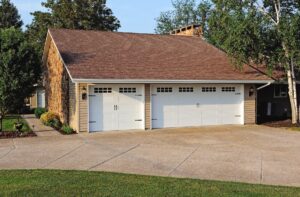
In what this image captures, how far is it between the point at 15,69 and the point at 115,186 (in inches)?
418

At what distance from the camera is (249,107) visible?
70.0ft

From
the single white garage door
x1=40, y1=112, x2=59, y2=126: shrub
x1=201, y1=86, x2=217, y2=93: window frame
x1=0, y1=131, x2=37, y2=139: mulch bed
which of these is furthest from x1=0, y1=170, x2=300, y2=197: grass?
x1=40, y1=112, x2=59, y2=126: shrub

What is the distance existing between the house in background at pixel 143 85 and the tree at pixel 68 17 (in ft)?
71.7

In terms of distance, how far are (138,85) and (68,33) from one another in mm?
6315

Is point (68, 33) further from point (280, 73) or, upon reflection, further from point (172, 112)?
point (280, 73)

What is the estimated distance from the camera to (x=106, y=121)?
1858cm

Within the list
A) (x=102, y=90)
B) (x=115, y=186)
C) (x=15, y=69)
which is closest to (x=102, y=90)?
(x=102, y=90)

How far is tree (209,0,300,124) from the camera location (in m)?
19.2

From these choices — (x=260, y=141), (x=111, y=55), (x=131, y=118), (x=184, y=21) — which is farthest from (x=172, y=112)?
(x=184, y=21)

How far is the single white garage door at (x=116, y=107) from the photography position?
60.2 ft

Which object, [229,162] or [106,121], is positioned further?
[106,121]

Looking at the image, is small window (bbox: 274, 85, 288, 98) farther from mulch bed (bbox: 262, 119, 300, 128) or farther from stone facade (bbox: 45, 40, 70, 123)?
stone facade (bbox: 45, 40, 70, 123)

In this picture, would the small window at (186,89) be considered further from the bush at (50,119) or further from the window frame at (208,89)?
the bush at (50,119)

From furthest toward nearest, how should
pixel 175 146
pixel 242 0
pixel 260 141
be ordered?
1. pixel 242 0
2. pixel 260 141
3. pixel 175 146
